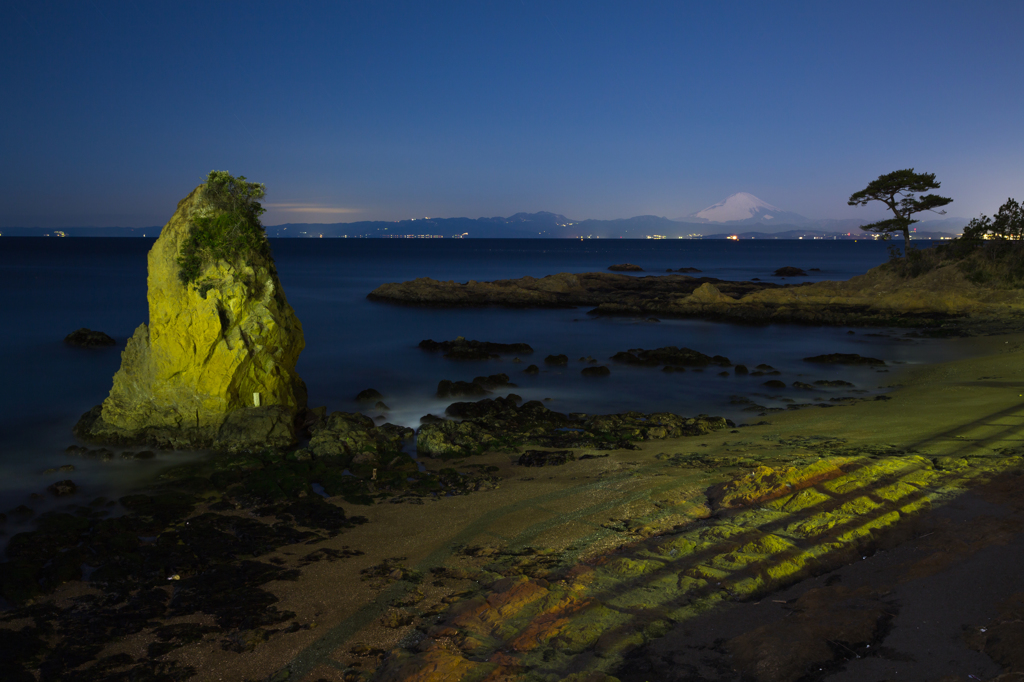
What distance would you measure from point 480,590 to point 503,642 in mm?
1015

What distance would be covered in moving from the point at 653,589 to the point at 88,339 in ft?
87.3

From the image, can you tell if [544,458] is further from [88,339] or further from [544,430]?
[88,339]

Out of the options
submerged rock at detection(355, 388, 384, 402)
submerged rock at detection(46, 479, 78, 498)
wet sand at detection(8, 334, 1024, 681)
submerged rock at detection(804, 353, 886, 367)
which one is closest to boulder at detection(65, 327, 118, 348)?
submerged rock at detection(355, 388, 384, 402)

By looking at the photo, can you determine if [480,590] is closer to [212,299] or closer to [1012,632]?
[1012,632]

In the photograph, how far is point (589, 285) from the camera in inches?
2074

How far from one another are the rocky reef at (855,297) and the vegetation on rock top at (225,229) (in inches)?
1066

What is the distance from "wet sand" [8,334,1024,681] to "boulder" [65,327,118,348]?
69.8 feet

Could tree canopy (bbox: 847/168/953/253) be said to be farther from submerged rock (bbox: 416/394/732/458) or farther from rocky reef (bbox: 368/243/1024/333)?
submerged rock (bbox: 416/394/732/458)

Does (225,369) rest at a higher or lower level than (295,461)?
higher

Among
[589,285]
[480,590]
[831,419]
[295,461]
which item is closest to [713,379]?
[831,419]

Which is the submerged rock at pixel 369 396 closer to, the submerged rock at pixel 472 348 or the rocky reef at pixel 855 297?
the submerged rock at pixel 472 348

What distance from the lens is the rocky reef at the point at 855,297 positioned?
3150 centimetres

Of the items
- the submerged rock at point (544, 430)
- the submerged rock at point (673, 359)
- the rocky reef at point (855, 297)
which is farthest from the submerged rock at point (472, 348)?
the rocky reef at point (855, 297)

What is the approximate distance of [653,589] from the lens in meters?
5.80
